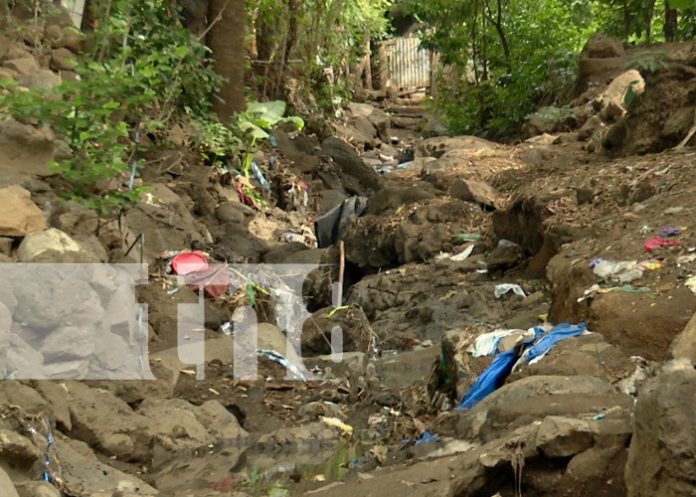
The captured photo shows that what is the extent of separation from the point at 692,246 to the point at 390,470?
8.21 ft

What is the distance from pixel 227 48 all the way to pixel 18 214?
24.1 feet

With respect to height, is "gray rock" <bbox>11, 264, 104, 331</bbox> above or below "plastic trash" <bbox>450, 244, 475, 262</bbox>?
above

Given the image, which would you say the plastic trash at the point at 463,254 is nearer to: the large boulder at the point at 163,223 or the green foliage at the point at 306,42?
the large boulder at the point at 163,223

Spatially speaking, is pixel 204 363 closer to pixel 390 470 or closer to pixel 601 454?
pixel 390 470

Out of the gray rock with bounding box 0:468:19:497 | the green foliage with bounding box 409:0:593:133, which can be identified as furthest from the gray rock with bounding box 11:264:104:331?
the green foliage with bounding box 409:0:593:133

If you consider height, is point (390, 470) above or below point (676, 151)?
below

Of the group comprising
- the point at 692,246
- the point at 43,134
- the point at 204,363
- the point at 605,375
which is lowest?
the point at 204,363

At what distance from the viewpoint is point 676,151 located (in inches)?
346

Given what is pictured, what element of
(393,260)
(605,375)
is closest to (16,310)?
(605,375)

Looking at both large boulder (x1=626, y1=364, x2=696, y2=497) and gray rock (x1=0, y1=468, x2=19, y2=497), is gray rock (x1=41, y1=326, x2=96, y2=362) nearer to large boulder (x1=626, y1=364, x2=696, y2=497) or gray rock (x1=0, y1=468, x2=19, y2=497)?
gray rock (x1=0, y1=468, x2=19, y2=497)

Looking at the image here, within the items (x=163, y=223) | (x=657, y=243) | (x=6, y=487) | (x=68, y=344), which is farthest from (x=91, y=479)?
(x=163, y=223)

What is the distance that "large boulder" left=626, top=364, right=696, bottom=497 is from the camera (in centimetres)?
306

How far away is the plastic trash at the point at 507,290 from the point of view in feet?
27.8

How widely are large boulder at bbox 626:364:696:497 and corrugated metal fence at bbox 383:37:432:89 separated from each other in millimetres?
24882
